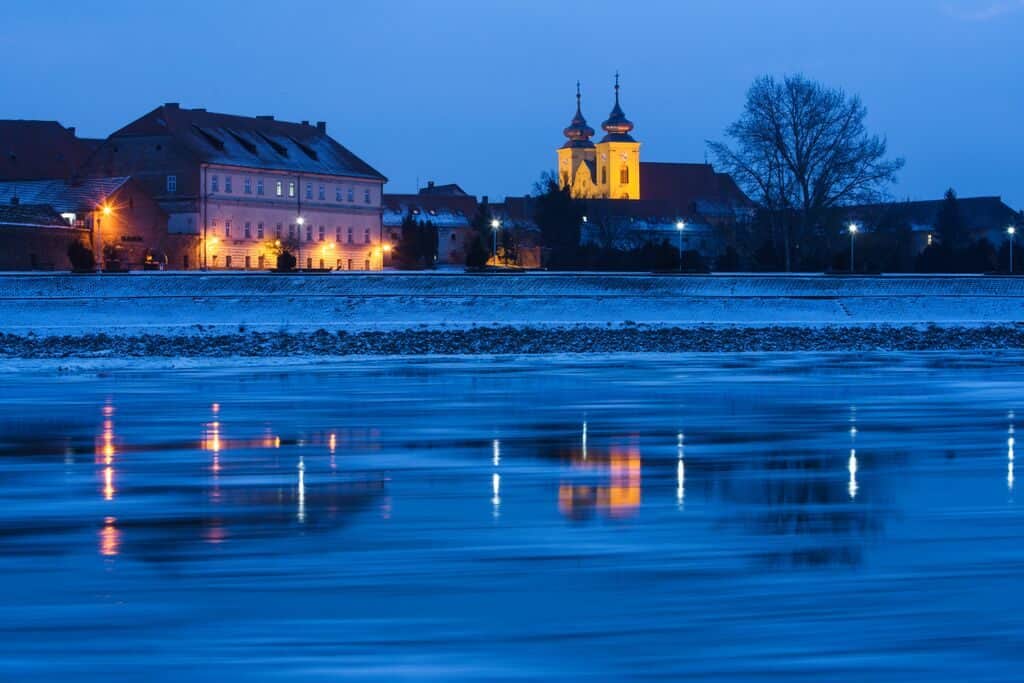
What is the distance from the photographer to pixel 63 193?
87.8 meters

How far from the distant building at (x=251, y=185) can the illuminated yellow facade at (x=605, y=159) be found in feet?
213

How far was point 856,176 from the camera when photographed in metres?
75.4

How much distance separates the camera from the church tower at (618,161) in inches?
6959

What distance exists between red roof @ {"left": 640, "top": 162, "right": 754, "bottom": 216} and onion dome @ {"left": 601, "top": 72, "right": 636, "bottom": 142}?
32.6 ft

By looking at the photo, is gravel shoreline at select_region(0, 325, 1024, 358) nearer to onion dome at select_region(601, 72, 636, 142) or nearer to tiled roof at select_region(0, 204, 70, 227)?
tiled roof at select_region(0, 204, 70, 227)

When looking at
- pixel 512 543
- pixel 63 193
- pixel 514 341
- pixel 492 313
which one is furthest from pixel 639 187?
pixel 512 543

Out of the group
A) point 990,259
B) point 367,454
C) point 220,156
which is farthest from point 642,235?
point 367,454

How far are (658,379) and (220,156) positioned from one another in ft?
250

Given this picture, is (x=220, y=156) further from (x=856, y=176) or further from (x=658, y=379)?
(x=658, y=379)

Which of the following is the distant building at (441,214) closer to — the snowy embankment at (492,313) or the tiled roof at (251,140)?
the tiled roof at (251,140)

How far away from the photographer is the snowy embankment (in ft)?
135

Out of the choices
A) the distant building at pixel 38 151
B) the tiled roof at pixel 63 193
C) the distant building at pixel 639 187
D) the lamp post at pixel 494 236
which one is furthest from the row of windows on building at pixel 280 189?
the distant building at pixel 639 187

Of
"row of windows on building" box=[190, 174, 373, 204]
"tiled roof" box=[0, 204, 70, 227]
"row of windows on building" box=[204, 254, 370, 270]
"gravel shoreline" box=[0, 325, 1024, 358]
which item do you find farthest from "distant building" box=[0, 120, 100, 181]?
"gravel shoreline" box=[0, 325, 1024, 358]

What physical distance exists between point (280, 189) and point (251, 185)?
123 inches
